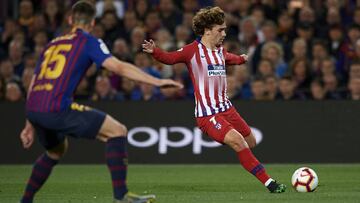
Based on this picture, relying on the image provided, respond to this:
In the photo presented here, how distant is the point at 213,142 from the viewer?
15484 millimetres

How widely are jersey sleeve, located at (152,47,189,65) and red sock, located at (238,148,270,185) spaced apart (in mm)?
1326

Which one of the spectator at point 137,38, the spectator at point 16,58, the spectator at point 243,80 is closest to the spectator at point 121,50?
the spectator at point 137,38

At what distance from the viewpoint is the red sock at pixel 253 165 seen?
1011 cm

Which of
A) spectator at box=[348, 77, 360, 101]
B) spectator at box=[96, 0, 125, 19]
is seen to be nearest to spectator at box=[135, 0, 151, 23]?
spectator at box=[96, 0, 125, 19]

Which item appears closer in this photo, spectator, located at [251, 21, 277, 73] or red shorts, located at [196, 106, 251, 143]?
red shorts, located at [196, 106, 251, 143]

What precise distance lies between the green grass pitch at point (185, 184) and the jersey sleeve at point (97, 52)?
1963 mm

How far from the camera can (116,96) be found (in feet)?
53.6

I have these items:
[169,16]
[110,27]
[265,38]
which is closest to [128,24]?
[110,27]

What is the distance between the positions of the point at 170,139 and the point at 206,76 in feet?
15.9

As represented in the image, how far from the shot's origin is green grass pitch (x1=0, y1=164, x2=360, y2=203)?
383 inches

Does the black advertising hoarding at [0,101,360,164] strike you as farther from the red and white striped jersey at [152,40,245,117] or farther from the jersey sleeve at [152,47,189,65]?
the jersey sleeve at [152,47,189,65]

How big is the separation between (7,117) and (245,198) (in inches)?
276

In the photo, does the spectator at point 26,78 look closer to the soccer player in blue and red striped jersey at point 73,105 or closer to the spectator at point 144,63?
the spectator at point 144,63

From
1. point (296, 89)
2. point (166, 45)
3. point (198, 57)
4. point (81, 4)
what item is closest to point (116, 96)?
point (166, 45)
